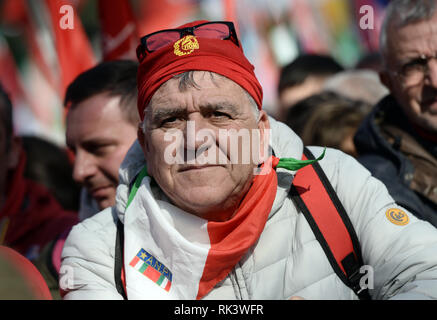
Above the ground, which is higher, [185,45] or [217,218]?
[185,45]

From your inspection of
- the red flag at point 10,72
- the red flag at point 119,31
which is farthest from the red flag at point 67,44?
the red flag at point 10,72

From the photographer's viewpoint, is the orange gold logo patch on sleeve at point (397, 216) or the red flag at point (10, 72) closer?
the orange gold logo patch on sleeve at point (397, 216)

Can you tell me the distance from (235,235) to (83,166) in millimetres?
1352

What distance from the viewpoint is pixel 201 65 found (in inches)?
88.1

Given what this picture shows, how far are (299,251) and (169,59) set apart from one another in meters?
0.98

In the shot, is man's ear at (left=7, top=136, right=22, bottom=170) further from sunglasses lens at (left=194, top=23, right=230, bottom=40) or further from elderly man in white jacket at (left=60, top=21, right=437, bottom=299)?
sunglasses lens at (left=194, top=23, right=230, bottom=40)

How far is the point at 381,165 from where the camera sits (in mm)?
3039

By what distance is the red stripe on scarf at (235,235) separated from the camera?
2098 millimetres

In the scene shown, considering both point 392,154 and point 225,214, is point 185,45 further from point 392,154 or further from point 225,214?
point 392,154

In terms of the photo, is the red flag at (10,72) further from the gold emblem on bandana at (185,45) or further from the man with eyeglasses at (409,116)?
the gold emblem on bandana at (185,45)

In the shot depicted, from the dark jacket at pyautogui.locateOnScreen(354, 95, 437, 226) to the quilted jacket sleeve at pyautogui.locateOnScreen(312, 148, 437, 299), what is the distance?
0.38 metres

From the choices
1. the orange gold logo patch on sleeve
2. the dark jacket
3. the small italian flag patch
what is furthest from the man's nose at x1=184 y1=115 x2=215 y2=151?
the dark jacket

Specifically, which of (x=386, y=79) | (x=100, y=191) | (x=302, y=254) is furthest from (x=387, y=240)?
(x=100, y=191)
